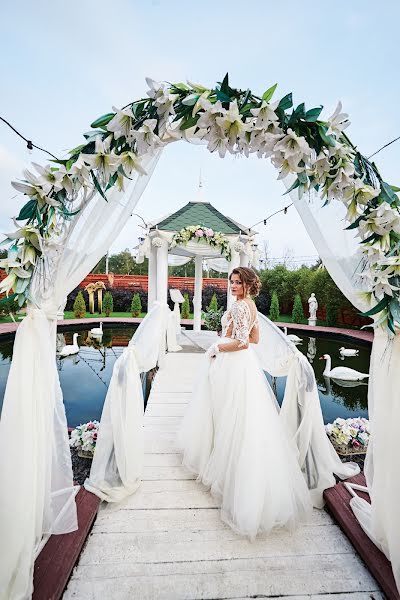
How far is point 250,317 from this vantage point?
97.7 inches

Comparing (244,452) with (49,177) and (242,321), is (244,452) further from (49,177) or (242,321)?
(49,177)

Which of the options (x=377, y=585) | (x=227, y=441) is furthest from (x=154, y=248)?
(x=377, y=585)

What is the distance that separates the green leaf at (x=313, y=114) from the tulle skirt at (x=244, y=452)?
1.62 meters

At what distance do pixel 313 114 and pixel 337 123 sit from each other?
13 cm

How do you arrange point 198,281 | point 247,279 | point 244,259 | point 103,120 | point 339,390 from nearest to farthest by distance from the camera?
1. point 103,120
2. point 247,279
3. point 339,390
4. point 244,259
5. point 198,281

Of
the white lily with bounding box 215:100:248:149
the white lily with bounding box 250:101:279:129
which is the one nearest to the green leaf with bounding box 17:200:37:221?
the white lily with bounding box 215:100:248:149

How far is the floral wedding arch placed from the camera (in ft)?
4.64

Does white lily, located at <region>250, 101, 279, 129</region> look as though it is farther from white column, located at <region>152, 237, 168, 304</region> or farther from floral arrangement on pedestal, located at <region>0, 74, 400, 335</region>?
white column, located at <region>152, 237, 168, 304</region>

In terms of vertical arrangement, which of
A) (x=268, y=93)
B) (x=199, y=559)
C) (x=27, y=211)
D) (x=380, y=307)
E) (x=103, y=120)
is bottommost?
(x=199, y=559)

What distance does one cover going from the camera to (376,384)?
171 cm

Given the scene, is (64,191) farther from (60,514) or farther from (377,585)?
(377,585)

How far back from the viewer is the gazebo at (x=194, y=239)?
644cm

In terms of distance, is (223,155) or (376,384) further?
(376,384)

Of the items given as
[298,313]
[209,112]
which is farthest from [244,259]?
[298,313]
